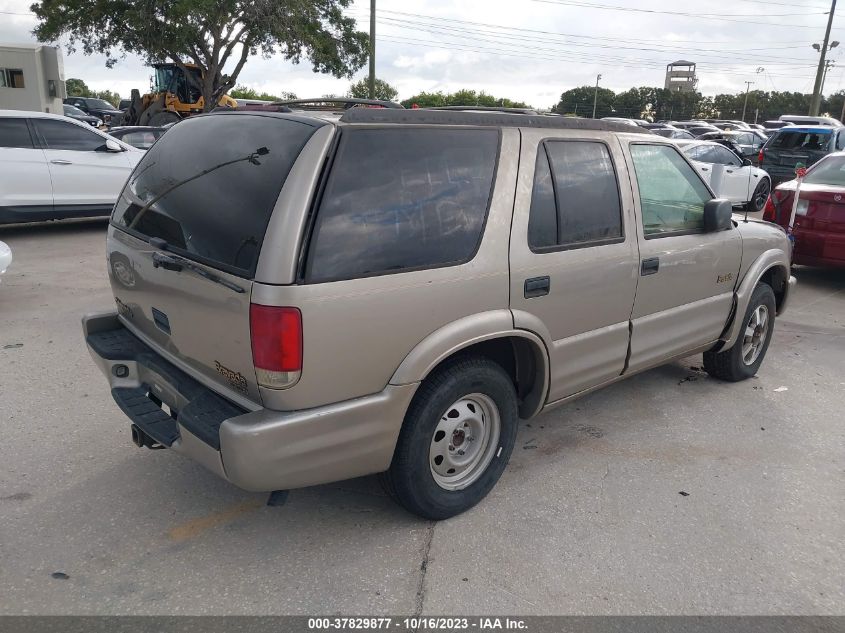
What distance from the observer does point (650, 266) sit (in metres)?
3.83

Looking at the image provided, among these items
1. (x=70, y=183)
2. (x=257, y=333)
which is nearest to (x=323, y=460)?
(x=257, y=333)

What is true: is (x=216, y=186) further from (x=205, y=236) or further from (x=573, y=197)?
(x=573, y=197)

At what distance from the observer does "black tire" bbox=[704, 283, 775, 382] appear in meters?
4.86

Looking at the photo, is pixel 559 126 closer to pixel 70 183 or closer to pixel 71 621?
pixel 71 621

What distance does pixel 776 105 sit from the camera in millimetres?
79312

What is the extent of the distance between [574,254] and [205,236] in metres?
1.76

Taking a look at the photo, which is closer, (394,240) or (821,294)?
(394,240)

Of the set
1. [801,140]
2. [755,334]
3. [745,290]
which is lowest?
[755,334]

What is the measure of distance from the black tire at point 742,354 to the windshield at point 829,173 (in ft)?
13.6

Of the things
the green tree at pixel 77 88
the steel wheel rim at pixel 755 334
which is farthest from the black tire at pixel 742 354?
the green tree at pixel 77 88

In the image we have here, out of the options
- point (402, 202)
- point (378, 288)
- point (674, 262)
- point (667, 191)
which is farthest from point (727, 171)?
point (378, 288)

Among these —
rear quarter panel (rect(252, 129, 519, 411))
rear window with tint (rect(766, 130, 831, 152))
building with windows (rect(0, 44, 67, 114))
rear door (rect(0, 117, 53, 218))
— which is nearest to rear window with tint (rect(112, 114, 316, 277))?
rear quarter panel (rect(252, 129, 519, 411))

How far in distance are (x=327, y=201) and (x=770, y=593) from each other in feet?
7.75

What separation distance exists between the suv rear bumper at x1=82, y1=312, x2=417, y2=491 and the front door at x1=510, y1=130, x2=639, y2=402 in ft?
2.82
